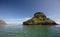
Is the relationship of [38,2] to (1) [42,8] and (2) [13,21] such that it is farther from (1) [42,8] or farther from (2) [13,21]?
(2) [13,21]

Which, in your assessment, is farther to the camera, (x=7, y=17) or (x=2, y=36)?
(x=7, y=17)

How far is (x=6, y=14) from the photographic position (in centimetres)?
862

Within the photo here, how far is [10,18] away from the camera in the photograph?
8.70 meters

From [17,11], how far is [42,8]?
4.50ft

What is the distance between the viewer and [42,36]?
644 cm

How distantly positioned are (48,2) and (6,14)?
2327 millimetres

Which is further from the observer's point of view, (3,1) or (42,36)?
(3,1)

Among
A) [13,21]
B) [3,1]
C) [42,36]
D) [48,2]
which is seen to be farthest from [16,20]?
[42,36]

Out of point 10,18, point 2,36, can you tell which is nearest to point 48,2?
point 10,18

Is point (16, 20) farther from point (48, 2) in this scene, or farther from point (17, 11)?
point (48, 2)

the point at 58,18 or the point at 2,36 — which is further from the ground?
the point at 58,18

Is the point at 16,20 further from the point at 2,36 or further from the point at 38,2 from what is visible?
the point at 2,36

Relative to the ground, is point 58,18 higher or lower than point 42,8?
lower

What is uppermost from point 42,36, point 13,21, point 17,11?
point 17,11
